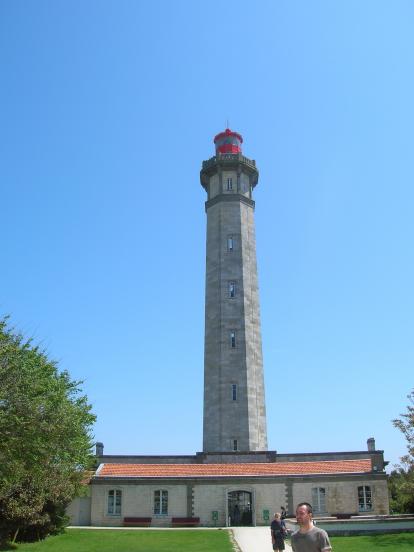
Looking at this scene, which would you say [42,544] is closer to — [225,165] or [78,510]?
[78,510]

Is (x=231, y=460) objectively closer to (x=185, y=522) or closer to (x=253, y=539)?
(x=185, y=522)

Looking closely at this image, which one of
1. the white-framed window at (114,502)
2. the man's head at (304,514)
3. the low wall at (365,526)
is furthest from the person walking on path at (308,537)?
the white-framed window at (114,502)

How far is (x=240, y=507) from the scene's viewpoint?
3362cm

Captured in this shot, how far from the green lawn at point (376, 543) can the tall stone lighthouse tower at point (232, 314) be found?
14658mm

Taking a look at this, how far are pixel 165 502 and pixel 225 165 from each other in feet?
83.5

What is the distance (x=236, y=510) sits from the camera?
33.5 metres

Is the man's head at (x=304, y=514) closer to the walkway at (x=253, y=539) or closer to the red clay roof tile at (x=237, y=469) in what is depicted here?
the walkway at (x=253, y=539)

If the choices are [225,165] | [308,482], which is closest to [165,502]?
[308,482]

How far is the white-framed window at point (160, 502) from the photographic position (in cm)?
3359

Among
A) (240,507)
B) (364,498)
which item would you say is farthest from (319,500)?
(240,507)

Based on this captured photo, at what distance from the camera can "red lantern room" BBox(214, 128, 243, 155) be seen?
158 feet

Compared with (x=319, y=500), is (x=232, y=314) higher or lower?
higher

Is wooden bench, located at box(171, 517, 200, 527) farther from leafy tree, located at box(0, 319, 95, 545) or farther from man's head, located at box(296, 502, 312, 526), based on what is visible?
man's head, located at box(296, 502, 312, 526)

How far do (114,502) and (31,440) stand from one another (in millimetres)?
17529
